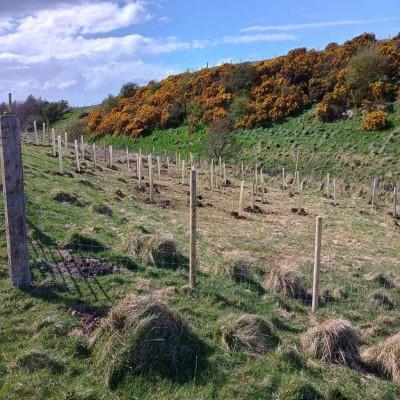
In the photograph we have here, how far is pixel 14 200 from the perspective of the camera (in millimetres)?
7984

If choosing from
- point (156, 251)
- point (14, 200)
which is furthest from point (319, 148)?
point (14, 200)

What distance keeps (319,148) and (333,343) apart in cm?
3360

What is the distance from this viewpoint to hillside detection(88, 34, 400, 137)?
4312 cm

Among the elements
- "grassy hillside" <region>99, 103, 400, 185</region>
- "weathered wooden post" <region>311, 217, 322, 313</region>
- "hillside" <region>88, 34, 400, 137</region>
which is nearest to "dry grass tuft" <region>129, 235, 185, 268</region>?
"weathered wooden post" <region>311, 217, 322, 313</region>

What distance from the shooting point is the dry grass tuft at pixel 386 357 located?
254 inches

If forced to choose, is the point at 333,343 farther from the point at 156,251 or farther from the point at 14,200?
the point at 14,200

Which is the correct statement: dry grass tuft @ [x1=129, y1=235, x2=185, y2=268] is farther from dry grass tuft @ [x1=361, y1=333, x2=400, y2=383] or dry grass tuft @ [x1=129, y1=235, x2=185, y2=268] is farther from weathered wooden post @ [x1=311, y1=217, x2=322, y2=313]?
dry grass tuft @ [x1=361, y1=333, x2=400, y2=383]

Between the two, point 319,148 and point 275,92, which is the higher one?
point 275,92

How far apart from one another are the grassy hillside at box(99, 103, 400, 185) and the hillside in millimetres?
1429

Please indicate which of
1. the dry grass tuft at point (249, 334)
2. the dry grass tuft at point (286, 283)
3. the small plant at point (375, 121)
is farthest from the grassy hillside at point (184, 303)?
the small plant at point (375, 121)

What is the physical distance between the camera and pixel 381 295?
390 inches

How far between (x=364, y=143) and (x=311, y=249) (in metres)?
24.6

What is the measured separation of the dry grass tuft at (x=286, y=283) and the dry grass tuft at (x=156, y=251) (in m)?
1.99

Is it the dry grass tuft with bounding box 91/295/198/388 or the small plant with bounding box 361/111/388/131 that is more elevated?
the small plant with bounding box 361/111/388/131
